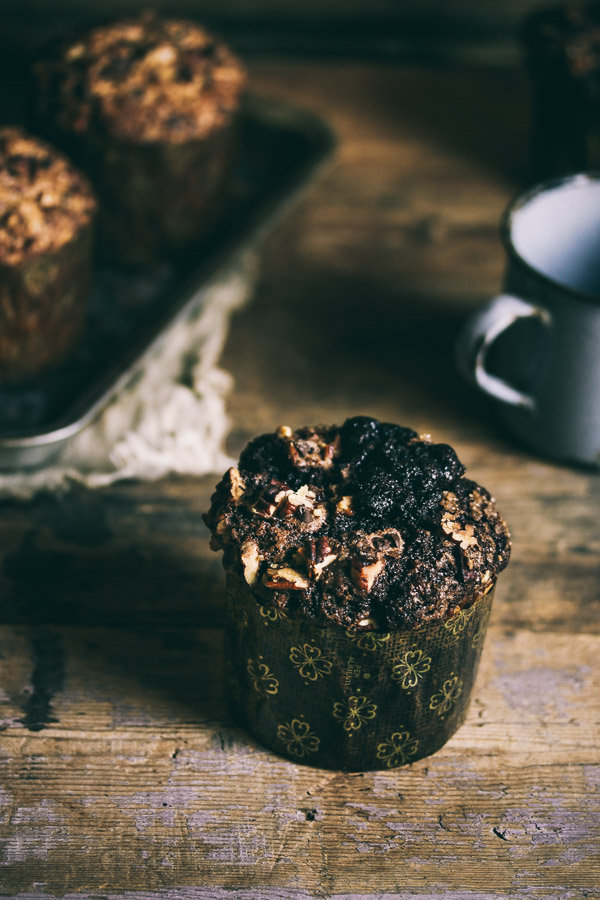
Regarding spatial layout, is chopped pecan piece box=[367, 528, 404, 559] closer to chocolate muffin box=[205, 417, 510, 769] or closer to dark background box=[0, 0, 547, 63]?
chocolate muffin box=[205, 417, 510, 769]

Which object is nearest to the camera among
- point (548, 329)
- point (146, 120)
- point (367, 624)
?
point (367, 624)

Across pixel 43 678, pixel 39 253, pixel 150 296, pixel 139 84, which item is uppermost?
pixel 139 84

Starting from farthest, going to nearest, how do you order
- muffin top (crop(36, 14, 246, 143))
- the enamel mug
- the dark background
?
the dark background
muffin top (crop(36, 14, 246, 143))
the enamel mug

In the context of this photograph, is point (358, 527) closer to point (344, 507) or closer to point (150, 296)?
point (344, 507)

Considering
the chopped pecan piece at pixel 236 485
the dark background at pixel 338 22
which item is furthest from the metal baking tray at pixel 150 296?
the dark background at pixel 338 22

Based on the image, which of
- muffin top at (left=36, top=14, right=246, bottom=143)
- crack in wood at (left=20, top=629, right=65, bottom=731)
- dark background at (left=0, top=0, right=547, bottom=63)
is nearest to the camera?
crack in wood at (left=20, top=629, right=65, bottom=731)

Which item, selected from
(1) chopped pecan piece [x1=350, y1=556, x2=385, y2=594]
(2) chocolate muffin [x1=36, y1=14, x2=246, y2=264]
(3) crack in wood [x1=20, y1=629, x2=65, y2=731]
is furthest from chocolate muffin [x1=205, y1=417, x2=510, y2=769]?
(2) chocolate muffin [x1=36, y1=14, x2=246, y2=264]

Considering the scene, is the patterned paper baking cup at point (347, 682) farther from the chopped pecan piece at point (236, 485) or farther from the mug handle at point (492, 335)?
the mug handle at point (492, 335)

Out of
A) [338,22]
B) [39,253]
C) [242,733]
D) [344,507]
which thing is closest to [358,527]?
[344,507]
